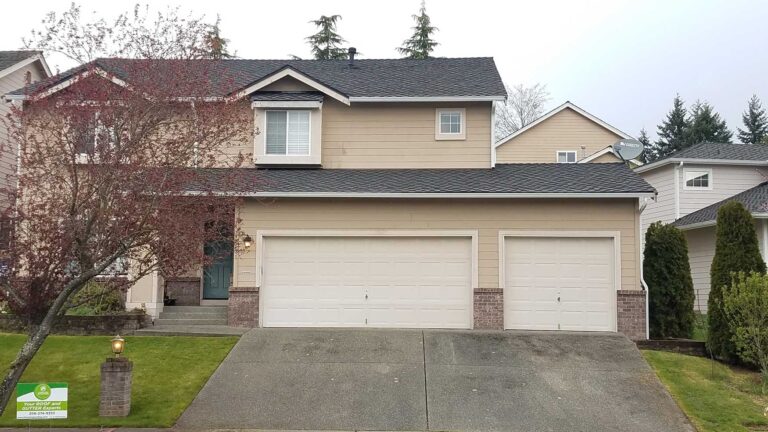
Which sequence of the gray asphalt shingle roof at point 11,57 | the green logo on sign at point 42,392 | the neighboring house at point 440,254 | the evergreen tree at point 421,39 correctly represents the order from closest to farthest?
the green logo on sign at point 42,392 < the neighboring house at point 440,254 < the gray asphalt shingle roof at point 11,57 < the evergreen tree at point 421,39

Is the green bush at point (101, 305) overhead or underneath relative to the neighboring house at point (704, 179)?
underneath

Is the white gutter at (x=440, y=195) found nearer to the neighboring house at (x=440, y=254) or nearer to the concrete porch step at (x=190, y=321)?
the neighboring house at (x=440, y=254)

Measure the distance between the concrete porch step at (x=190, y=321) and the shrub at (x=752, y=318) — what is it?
10502 mm

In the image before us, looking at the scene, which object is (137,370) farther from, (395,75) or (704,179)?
(704,179)

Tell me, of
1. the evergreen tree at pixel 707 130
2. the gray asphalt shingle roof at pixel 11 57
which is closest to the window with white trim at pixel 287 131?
the gray asphalt shingle roof at pixel 11 57

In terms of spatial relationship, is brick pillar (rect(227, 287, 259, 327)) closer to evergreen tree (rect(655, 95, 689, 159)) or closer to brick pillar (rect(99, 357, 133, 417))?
brick pillar (rect(99, 357, 133, 417))

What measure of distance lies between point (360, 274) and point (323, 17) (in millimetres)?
25308

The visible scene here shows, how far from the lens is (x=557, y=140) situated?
90.5 ft

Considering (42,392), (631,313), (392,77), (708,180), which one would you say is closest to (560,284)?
(631,313)

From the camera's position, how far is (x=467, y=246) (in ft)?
46.5

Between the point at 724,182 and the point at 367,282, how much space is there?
16.0 meters

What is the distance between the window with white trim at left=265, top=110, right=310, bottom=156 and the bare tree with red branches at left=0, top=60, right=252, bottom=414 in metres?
7.02

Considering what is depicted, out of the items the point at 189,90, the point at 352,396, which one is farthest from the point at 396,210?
the point at 189,90

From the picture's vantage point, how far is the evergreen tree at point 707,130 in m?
48.0
